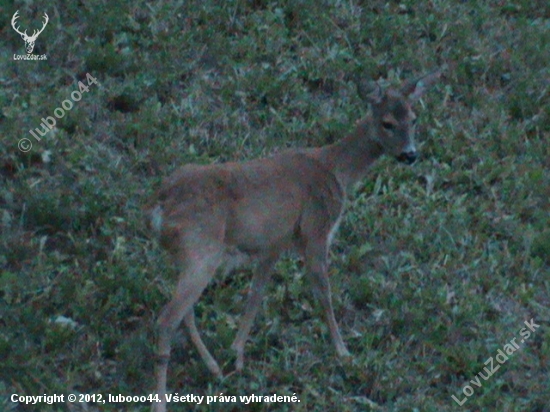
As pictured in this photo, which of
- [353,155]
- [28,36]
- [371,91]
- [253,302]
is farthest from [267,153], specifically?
[28,36]

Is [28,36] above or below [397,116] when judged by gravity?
above

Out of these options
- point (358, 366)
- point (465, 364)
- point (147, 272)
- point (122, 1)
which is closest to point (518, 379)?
point (465, 364)

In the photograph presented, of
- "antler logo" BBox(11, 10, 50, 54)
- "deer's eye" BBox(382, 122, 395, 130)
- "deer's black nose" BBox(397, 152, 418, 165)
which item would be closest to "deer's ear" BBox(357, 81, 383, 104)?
"deer's eye" BBox(382, 122, 395, 130)

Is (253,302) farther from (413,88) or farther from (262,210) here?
(413,88)

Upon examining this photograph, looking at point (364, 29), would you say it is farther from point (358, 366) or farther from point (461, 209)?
point (358, 366)

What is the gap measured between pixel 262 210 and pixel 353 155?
1300mm

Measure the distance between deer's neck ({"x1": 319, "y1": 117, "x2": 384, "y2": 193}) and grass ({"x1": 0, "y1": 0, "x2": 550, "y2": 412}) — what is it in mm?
909

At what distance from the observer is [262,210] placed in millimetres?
8719

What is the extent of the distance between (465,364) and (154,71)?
468cm

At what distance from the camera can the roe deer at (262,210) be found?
826cm

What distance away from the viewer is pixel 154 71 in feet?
39.8

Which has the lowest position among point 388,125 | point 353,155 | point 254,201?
point 353,155

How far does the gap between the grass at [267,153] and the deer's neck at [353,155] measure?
909 mm

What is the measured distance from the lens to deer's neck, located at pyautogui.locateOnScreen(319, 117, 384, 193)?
9.59 metres
